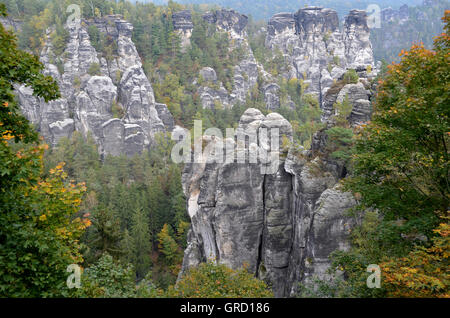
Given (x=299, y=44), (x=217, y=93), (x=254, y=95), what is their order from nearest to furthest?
(x=217, y=93) → (x=254, y=95) → (x=299, y=44)

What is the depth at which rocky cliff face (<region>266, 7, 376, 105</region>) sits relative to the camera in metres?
99.6

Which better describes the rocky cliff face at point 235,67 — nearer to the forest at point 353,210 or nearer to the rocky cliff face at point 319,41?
the rocky cliff face at point 319,41

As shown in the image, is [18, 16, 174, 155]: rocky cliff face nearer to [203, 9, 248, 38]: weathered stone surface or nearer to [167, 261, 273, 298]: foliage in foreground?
[203, 9, 248, 38]: weathered stone surface

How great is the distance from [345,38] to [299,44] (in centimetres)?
1561

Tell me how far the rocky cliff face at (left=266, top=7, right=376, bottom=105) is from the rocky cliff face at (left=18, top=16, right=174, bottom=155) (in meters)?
49.9

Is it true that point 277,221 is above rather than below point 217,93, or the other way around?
below

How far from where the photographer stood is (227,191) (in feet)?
79.5

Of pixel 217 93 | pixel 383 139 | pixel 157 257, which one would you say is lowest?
pixel 157 257

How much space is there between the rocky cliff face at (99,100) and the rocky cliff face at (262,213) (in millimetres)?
42315

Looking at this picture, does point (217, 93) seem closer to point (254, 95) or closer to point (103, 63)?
point (254, 95)

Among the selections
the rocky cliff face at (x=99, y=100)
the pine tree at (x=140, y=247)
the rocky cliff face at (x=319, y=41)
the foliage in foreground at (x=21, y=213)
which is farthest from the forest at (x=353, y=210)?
the rocky cliff face at (x=319, y=41)

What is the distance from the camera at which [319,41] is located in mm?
101500
